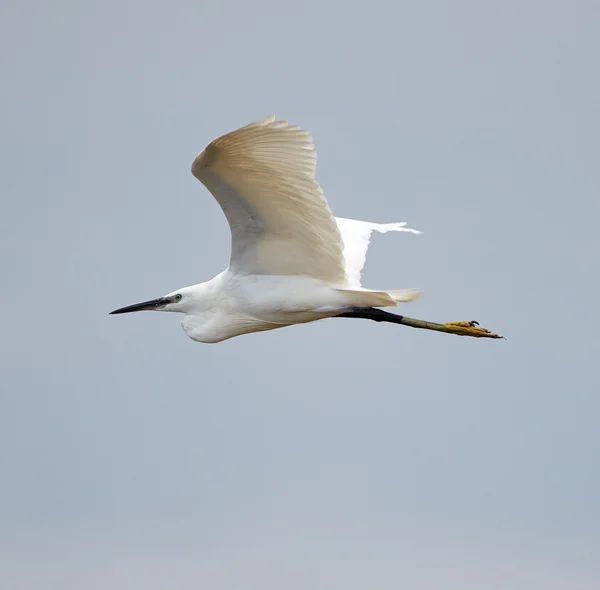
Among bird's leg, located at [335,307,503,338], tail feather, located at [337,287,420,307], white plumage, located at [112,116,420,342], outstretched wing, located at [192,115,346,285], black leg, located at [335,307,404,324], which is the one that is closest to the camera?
outstretched wing, located at [192,115,346,285]

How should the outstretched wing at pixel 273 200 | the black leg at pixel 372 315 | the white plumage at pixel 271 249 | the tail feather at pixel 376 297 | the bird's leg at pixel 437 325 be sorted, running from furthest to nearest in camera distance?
the bird's leg at pixel 437 325, the black leg at pixel 372 315, the tail feather at pixel 376 297, the white plumage at pixel 271 249, the outstretched wing at pixel 273 200

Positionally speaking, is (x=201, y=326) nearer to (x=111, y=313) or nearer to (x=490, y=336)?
(x=111, y=313)

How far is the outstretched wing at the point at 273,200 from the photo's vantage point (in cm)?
1056

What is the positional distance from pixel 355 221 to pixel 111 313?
3.09 metres

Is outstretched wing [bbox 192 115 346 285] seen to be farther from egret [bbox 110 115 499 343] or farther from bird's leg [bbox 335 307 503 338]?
bird's leg [bbox 335 307 503 338]

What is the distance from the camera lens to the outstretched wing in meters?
10.6

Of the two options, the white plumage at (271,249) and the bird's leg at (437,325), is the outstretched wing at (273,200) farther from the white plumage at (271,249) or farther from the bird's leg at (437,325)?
the bird's leg at (437,325)

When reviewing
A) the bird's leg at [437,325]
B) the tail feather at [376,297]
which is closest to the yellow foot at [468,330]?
the bird's leg at [437,325]

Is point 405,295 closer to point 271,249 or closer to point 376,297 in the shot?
point 376,297

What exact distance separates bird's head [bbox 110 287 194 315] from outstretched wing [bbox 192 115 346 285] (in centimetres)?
87

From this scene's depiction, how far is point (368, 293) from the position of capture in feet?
39.3

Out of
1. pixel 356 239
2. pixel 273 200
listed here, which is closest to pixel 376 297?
pixel 273 200

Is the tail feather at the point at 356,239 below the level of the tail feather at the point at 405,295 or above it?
above

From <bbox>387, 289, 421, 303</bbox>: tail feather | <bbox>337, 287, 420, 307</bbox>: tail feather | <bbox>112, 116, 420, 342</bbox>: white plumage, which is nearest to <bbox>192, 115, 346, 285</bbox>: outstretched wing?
<bbox>112, 116, 420, 342</bbox>: white plumage
